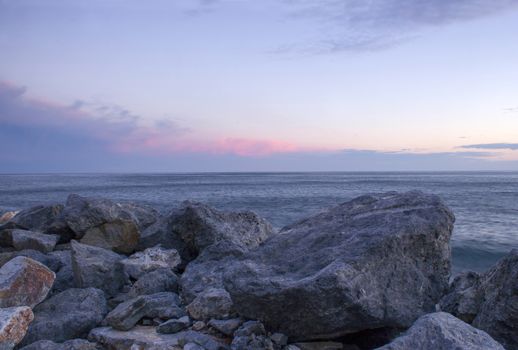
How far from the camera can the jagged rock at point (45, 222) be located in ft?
43.5

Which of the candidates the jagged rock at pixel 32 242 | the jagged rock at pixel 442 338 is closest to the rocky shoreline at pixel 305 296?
the jagged rock at pixel 442 338

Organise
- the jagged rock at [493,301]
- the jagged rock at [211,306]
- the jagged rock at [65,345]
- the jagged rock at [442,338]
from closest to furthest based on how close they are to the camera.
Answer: the jagged rock at [442,338] < the jagged rock at [493,301] < the jagged rock at [65,345] < the jagged rock at [211,306]

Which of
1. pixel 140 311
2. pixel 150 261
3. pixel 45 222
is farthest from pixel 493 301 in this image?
pixel 45 222

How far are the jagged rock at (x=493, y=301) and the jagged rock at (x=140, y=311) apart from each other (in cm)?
Result: 395

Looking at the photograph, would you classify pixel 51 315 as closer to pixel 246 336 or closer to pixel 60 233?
pixel 246 336

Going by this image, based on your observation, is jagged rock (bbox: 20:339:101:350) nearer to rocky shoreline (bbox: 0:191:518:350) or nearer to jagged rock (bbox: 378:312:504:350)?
rocky shoreline (bbox: 0:191:518:350)

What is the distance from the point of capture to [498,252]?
20953 millimetres

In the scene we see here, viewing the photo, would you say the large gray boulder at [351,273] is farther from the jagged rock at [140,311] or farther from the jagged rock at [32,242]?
the jagged rock at [32,242]

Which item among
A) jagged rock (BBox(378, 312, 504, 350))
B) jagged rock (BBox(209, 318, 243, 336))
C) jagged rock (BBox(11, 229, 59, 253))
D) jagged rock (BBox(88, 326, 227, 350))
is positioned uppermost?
jagged rock (BBox(378, 312, 504, 350))

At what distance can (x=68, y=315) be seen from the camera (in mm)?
7008

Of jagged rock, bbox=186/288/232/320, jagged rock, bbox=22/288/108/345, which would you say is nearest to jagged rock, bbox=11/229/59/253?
jagged rock, bbox=22/288/108/345

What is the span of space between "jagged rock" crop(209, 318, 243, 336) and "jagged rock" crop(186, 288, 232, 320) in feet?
0.75

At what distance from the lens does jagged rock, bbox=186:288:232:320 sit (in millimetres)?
6678

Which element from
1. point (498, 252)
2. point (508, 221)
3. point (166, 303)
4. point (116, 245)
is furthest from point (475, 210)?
point (166, 303)
